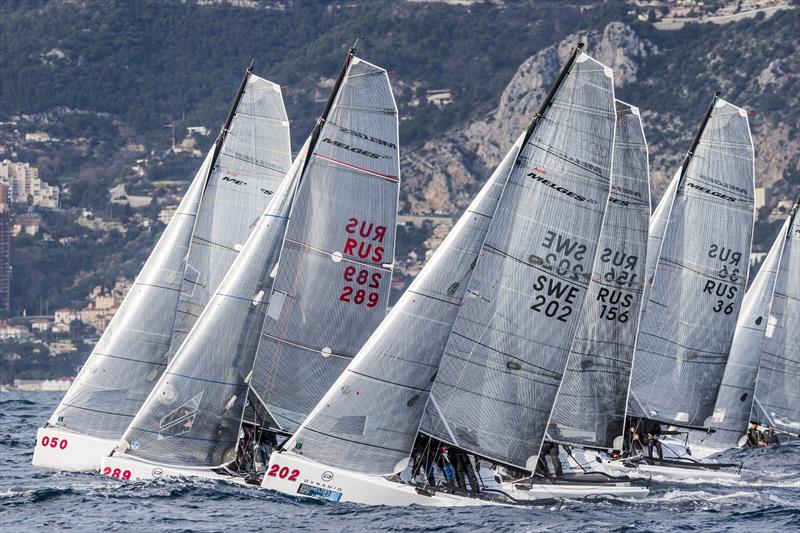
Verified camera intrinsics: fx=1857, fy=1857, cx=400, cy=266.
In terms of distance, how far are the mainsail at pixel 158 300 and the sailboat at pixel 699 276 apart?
757 cm

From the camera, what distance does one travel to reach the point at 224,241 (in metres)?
32.1

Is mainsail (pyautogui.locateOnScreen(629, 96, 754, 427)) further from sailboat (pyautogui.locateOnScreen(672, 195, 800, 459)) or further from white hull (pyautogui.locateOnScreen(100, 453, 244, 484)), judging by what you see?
white hull (pyautogui.locateOnScreen(100, 453, 244, 484))

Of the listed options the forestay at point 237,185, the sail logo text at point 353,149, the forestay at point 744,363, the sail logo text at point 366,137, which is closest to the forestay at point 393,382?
the sail logo text at point 353,149

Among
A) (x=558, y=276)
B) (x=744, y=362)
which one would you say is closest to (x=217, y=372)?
(x=558, y=276)

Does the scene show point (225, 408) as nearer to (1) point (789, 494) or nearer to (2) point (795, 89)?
(1) point (789, 494)

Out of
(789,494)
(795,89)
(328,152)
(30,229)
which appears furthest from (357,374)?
(30,229)

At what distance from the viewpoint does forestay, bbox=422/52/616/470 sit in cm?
2636

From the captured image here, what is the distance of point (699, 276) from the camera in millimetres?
34594

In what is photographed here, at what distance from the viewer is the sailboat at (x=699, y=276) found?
34.4 m

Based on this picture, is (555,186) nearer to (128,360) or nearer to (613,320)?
(613,320)

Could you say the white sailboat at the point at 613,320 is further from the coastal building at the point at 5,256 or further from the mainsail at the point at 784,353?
the coastal building at the point at 5,256

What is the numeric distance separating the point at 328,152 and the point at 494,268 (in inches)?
141

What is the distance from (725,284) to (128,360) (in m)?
11.4

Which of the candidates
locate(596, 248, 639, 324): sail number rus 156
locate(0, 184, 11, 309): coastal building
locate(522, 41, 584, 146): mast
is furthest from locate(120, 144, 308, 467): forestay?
locate(0, 184, 11, 309): coastal building
